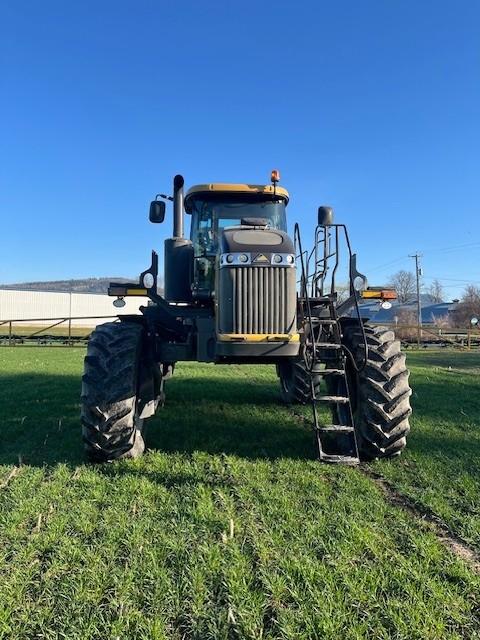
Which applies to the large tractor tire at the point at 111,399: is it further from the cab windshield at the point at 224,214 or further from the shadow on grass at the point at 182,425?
the cab windshield at the point at 224,214

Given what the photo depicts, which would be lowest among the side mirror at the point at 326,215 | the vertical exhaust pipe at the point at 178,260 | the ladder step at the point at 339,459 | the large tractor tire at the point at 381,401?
the ladder step at the point at 339,459

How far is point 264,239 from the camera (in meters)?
5.33

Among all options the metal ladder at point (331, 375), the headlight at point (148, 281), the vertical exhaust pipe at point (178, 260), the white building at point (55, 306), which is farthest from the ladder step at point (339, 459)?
the white building at point (55, 306)

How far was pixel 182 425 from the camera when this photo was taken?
22.4 feet

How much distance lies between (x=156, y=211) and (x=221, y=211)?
2.91ft

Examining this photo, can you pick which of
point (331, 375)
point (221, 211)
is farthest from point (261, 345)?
point (221, 211)

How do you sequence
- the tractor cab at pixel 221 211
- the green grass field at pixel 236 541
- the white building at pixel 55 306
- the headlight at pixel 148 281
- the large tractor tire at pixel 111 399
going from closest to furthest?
the green grass field at pixel 236 541 < the large tractor tire at pixel 111 399 < the headlight at pixel 148 281 < the tractor cab at pixel 221 211 < the white building at pixel 55 306

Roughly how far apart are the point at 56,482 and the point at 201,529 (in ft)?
5.45

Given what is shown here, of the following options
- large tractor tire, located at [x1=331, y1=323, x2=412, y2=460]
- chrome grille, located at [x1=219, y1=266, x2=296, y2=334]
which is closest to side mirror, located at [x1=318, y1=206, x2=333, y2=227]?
chrome grille, located at [x1=219, y1=266, x2=296, y2=334]

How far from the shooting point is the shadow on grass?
18.3 ft

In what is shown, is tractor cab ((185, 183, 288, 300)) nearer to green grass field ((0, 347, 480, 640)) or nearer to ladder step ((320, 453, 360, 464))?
green grass field ((0, 347, 480, 640))

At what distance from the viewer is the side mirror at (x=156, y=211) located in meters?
6.57

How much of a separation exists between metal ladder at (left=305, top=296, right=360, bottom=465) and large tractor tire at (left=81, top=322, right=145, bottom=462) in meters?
1.85

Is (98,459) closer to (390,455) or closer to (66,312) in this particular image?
(390,455)
